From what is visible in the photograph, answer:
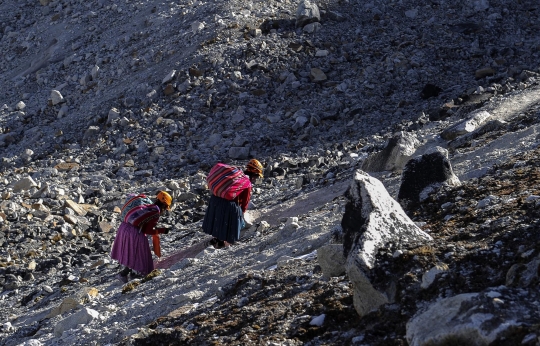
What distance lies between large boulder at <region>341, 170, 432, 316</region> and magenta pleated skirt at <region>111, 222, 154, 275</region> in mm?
3122

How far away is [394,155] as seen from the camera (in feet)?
28.1

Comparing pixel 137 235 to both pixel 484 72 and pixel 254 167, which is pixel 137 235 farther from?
pixel 484 72

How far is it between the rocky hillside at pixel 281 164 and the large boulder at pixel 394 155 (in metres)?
0.03

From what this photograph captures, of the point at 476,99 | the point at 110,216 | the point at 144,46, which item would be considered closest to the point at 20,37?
the point at 144,46

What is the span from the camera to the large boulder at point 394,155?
8484mm

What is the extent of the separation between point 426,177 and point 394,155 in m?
2.25

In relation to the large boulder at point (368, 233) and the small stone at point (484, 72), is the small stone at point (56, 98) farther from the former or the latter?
the large boulder at point (368, 233)

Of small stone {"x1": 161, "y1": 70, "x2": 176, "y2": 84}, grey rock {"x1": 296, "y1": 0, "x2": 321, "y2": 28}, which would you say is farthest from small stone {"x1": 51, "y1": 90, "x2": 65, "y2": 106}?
grey rock {"x1": 296, "y1": 0, "x2": 321, "y2": 28}

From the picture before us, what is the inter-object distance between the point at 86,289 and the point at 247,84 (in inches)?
241

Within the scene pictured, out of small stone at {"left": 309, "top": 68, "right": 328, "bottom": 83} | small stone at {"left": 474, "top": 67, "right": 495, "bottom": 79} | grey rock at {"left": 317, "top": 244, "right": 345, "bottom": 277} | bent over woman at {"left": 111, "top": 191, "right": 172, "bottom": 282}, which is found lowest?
small stone at {"left": 474, "top": 67, "right": 495, "bottom": 79}

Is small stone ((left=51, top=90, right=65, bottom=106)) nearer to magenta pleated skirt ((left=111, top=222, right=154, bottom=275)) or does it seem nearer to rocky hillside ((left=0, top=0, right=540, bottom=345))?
rocky hillside ((left=0, top=0, right=540, bottom=345))

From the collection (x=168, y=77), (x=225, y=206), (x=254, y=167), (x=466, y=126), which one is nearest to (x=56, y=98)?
(x=168, y=77)

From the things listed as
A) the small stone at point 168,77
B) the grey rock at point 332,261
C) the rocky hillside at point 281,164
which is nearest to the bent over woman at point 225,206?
the rocky hillside at point 281,164

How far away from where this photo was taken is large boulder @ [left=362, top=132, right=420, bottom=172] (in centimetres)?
848
